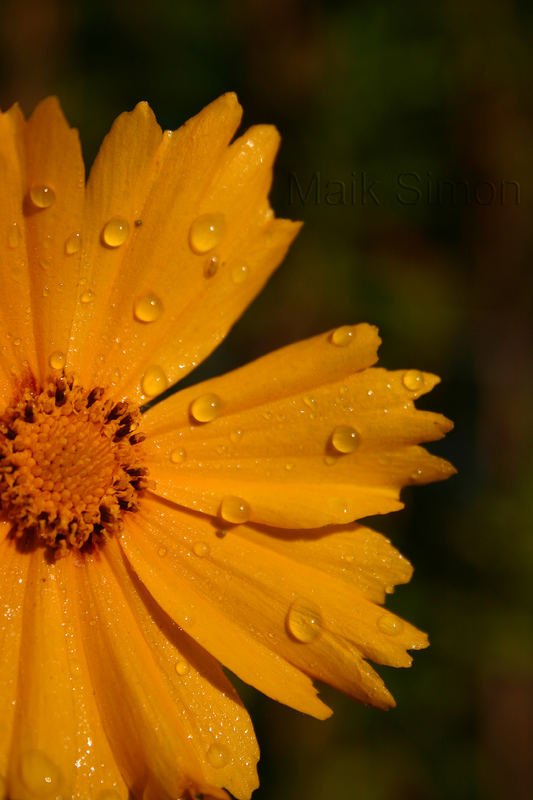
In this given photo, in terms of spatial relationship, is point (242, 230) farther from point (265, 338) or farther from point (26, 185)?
point (265, 338)

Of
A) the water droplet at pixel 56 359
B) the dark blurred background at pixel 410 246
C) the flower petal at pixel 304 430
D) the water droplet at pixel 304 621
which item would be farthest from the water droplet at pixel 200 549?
the dark blurred background at pixel 410 246

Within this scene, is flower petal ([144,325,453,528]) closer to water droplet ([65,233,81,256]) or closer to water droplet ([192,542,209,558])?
water droplet ([192,542,209,558])

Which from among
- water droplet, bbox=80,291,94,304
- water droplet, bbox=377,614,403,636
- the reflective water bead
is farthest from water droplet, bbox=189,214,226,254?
water droplet, bbox=377,614,403,636

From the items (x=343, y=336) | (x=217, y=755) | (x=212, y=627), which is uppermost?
(x=343, y=336)

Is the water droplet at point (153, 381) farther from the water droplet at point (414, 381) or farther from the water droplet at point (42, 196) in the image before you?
the water droplet at point (414, 381)

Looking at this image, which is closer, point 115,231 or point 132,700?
point 132,700

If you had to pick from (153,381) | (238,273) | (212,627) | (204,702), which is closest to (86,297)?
(153,381)

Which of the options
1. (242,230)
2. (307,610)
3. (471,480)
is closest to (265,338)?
(471,480)

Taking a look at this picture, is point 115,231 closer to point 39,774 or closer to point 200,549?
point 200,549
